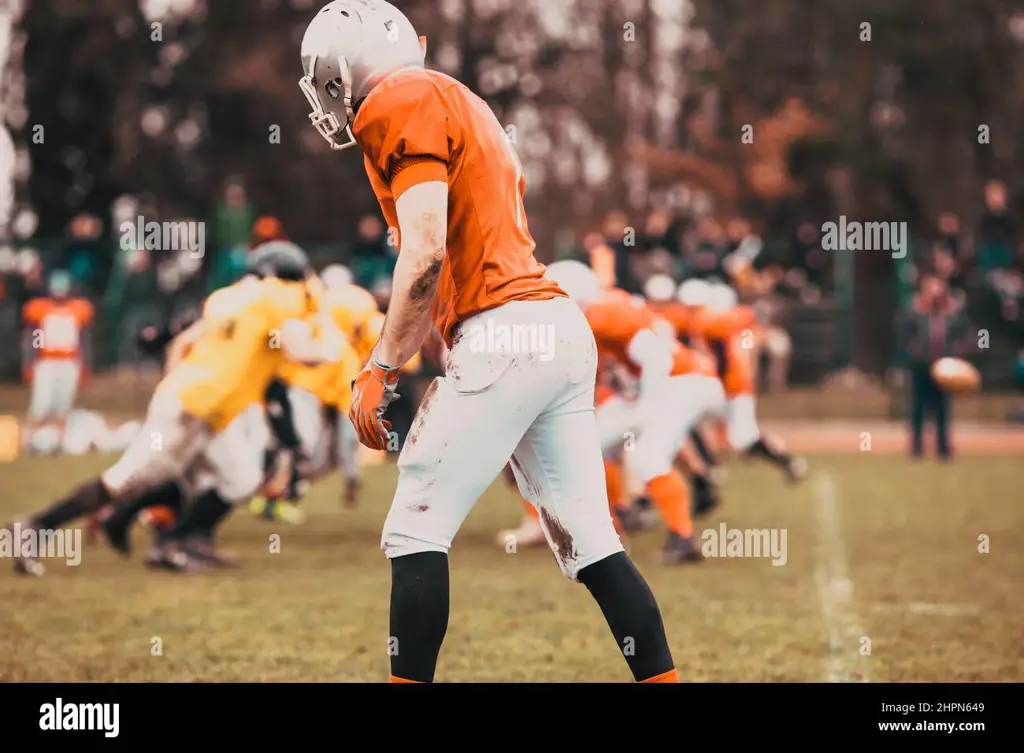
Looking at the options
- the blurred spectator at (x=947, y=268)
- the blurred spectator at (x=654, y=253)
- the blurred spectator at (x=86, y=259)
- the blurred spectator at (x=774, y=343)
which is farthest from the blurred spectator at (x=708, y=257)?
the blurred spectator at (x=86, y=259)

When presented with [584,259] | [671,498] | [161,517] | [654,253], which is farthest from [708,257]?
[161,517]

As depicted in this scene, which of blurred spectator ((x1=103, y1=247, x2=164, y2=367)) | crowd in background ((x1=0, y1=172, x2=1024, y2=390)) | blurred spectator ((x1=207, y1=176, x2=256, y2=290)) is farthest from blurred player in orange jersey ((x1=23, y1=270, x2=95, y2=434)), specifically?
blurred spectator ((x1=103, y1=247, x2=164, y2=367))

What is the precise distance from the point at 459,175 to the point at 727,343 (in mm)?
8485

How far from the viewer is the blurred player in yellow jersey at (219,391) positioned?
950cm

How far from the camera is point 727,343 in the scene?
13078 mm

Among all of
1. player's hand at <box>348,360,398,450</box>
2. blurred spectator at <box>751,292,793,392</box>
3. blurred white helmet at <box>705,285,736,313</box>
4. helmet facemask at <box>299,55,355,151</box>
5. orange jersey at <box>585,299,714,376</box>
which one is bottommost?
player's hand at <box>348,360,398,450</box>

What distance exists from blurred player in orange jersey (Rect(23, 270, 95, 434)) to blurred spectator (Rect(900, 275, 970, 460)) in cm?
911

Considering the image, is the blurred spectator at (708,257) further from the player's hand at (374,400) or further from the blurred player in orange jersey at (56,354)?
the player's hand at (374,400)

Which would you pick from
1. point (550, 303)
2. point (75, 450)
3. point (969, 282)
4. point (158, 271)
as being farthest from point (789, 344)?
point (550, 303)

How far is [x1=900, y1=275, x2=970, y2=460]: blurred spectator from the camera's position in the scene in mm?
18000

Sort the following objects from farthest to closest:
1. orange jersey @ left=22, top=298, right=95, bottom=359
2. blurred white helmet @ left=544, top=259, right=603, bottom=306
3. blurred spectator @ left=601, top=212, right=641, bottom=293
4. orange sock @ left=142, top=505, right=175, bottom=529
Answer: orange jersey @ left=22, top=298, right=95, bottom=359
blurred spectator @ left=601, top=212, right=641, bottom=293
orange sock @ left=142, top=505, right=175, bottom=529
blurred white helmet @ left=544, top=259, right=603, bottom=306

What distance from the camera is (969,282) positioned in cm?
2294

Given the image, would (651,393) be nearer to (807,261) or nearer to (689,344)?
(689,344)

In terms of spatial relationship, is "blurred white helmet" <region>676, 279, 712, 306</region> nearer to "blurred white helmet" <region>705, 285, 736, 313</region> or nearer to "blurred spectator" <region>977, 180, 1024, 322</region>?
"blurred white helmet" <region>705, 285, 736, 313</region>
